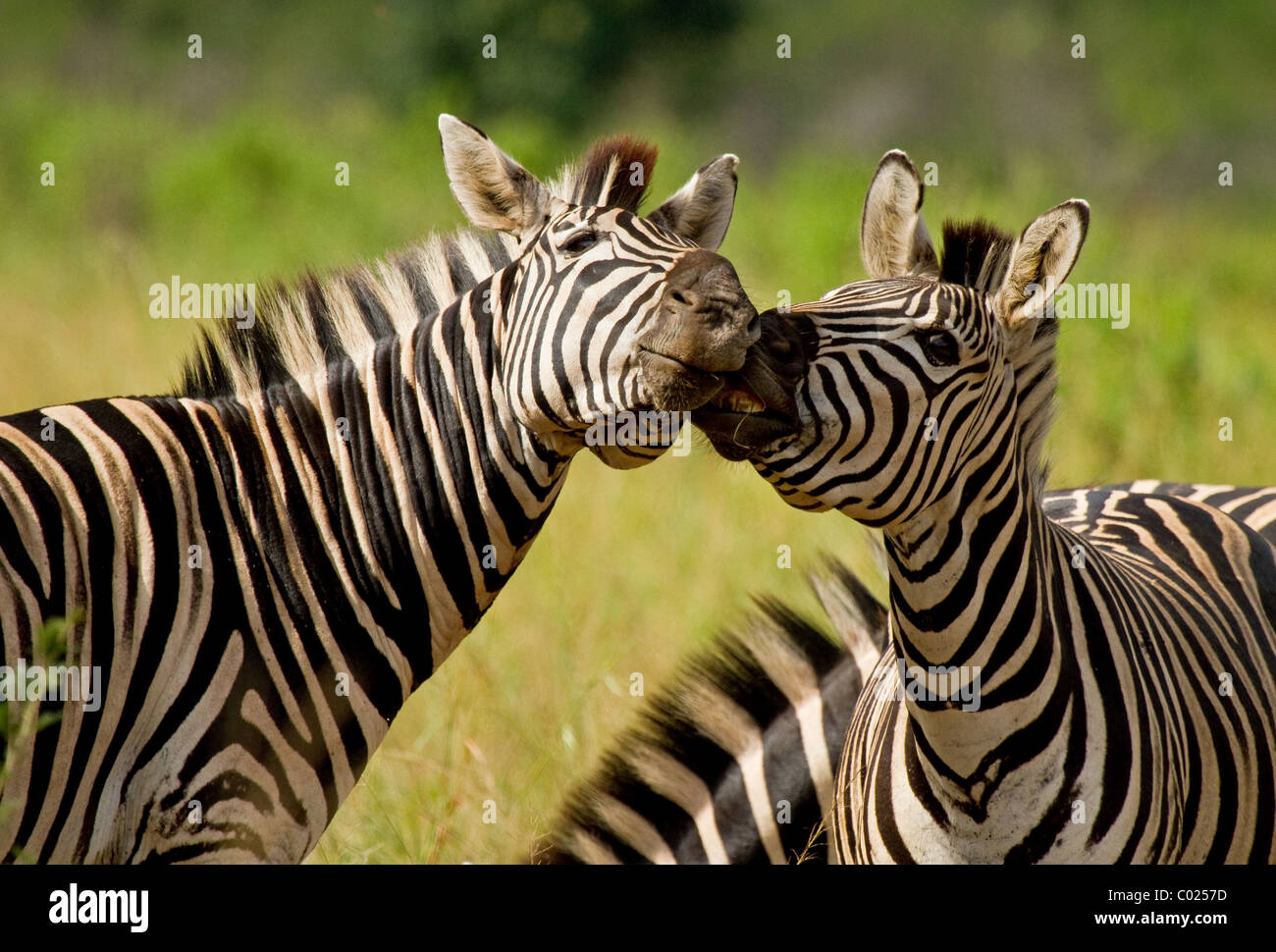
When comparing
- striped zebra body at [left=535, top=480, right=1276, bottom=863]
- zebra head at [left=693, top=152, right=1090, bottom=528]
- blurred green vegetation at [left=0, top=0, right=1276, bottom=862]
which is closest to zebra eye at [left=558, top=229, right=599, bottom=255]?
zebra head at [left=693, top=152, right=1090, bottom=528]

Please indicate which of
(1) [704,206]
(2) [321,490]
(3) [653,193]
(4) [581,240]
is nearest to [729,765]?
(2) [321,490]

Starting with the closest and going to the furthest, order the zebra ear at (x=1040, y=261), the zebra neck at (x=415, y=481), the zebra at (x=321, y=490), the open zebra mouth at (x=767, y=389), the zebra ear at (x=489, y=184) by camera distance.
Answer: the open zebra mouth at (x=767, y=389) < the zebra at (x=321, y=490) < the zebra ear at (x=1040, y=261) < the zebra neck at (x=415, y=481) < the zebra ear at (x=489, y=184)

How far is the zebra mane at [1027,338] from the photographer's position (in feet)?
12.9

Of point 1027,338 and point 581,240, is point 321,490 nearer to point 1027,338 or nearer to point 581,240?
point 581,240

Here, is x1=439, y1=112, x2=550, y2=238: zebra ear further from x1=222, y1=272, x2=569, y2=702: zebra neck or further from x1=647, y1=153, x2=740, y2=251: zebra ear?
x1=647, y1=153, x2=740, y2=251: zebra ear

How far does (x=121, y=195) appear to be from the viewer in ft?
60.6

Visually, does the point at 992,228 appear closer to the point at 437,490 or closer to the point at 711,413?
the point at 711,413

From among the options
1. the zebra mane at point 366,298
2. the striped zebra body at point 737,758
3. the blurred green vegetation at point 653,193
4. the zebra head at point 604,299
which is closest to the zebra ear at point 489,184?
the zebra head at point 604,299

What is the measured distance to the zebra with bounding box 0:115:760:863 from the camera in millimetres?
3592

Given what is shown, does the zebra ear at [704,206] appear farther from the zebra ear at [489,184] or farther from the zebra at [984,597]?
the zebra at [984,597]

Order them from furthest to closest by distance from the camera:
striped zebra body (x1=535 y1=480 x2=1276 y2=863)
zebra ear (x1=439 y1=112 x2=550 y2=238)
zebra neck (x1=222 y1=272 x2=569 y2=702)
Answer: striped zebra body (x1=535 y1=480 x2=1276 y2=863)
zebra ear (x1=439 y1=112 x2=550 y2=238)
zebra neck (x1=222 y1=272 x2=569 y2=702)

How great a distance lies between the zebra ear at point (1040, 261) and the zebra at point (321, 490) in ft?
2.58

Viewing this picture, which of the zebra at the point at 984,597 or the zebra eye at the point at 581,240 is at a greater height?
the zebra eye at the point at 581,240

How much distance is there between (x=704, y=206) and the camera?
4.44m
